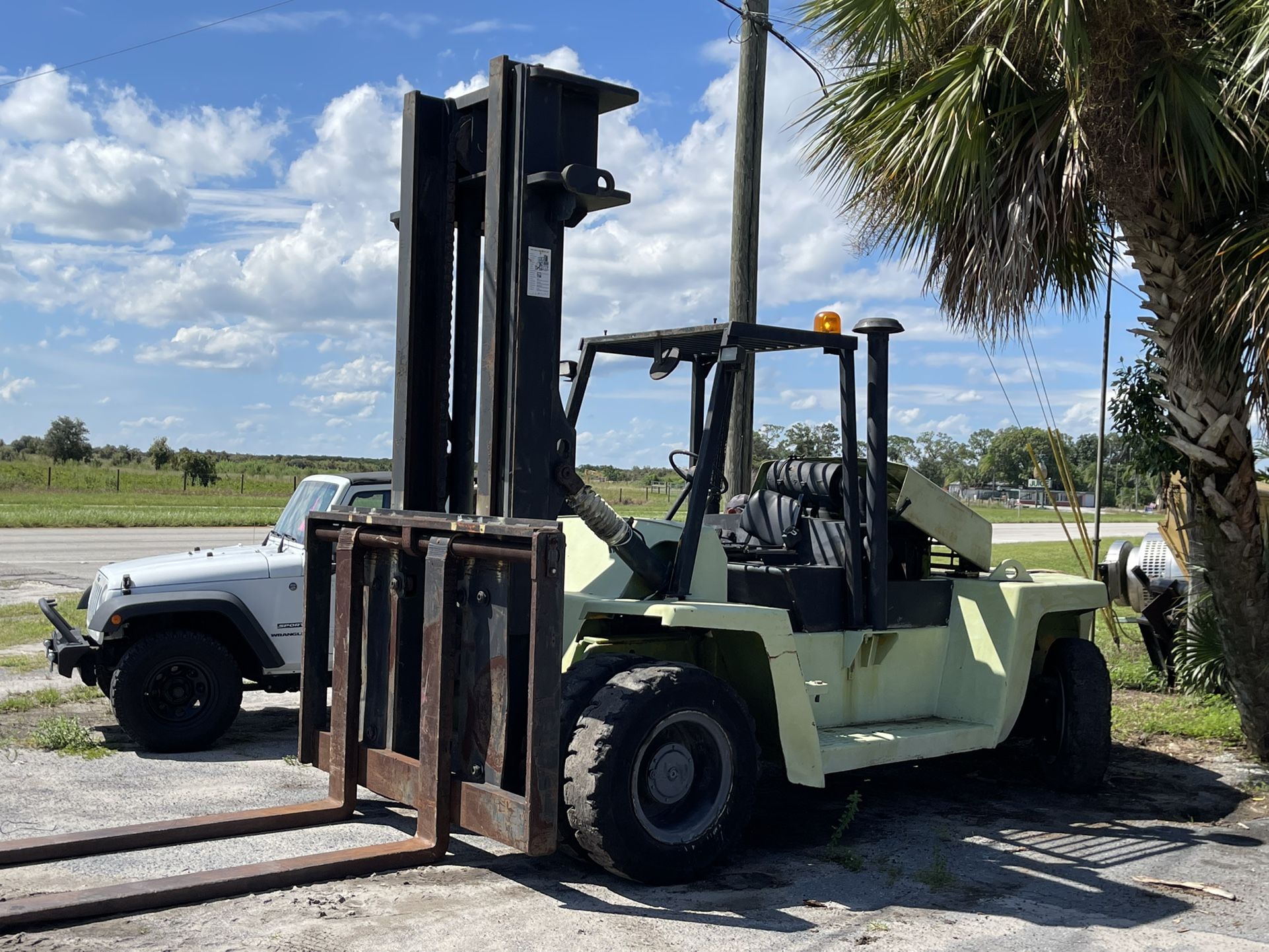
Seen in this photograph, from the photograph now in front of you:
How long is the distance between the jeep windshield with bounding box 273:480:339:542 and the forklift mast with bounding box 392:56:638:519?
3.08 m

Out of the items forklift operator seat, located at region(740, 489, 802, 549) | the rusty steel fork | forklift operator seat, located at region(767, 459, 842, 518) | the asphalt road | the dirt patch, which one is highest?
forklift operator seat, located at region(767, 459, 842, 518)

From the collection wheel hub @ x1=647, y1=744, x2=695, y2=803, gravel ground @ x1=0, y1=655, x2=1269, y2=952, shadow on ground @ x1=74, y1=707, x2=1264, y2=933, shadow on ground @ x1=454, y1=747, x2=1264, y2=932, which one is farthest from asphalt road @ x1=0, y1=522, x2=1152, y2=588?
wheel hub @ x1=647, y1=744, x2=695, y2=803

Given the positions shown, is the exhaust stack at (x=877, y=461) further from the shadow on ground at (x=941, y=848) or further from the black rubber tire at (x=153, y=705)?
the black rubber tire at (x=153, y=705)

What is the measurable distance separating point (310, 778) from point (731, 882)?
2970 millimetres

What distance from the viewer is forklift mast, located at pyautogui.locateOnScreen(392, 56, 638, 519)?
550cm

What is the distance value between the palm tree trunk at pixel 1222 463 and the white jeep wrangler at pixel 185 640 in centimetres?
546

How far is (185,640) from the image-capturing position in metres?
8.05

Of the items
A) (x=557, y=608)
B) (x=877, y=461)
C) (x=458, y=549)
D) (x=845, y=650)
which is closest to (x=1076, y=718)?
(x=845, y=650)

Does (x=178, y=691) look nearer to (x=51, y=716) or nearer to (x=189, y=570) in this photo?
(x=189, y=570)

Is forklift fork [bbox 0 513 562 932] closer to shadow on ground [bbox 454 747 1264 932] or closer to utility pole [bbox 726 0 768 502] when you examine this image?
shadow on ground [bbox 454 747 1264 932]

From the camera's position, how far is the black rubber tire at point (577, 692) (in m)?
5.19

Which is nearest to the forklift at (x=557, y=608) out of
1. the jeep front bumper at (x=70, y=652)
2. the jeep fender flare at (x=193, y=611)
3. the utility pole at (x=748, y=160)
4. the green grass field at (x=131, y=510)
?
the jeep fender flare at (x=193, y=611)

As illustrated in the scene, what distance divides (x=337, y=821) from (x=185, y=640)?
272cm

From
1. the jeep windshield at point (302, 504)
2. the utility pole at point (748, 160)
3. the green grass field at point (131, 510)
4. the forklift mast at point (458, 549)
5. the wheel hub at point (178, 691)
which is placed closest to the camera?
the forklift mast at point (458, 549)
